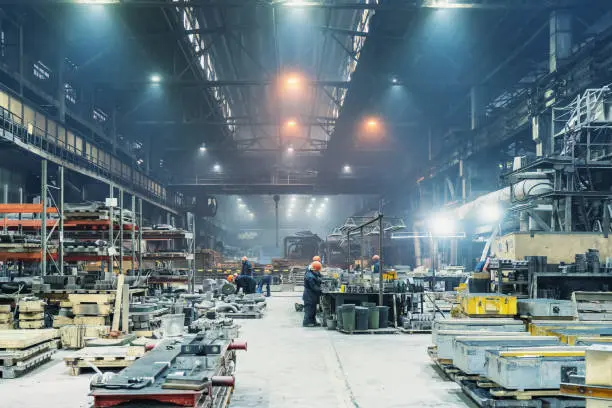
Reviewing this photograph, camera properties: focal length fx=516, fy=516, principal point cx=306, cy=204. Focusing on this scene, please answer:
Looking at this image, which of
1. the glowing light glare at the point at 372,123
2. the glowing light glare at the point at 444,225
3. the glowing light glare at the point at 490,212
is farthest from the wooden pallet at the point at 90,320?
the glowing light glare at the point at 372,123

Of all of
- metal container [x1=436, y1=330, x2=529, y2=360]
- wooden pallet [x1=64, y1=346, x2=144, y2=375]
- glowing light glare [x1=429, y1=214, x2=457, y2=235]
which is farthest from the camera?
glowing light glare [x1=429, y1=214, x2=457, y2=235]

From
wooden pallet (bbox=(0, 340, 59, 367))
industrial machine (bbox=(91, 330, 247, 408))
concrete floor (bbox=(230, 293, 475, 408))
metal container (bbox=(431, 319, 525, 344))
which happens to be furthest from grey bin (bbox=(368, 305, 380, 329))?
wooden pallet (bbox=(0, 340, 59, 367))

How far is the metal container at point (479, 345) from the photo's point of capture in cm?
526

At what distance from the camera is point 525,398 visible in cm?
459

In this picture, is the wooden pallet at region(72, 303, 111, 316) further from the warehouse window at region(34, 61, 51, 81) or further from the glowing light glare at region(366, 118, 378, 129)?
the glowing light glare at region(366, 118, 378, 129)

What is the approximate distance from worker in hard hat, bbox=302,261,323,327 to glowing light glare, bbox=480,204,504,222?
8.02m

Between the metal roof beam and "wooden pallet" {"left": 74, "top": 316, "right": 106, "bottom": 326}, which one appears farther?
the metal roof beam

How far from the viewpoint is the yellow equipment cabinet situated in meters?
7.95

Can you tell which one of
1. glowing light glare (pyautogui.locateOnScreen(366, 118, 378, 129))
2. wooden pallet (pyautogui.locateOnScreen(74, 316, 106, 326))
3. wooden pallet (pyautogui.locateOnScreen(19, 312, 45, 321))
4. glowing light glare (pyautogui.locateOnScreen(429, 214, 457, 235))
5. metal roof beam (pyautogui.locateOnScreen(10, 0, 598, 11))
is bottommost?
wooden pallet (pyautogui.locateOnScreen(74, 316, 106, 326))

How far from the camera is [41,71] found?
22.8 m

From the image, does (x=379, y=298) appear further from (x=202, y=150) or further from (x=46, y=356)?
(x=202, y=150)

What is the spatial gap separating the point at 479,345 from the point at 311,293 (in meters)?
6.22

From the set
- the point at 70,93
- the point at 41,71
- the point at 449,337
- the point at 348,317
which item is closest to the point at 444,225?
the point at 348,317

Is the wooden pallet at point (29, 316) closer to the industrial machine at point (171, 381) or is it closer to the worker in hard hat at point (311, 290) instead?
the industrial machine at point (171, 381)
